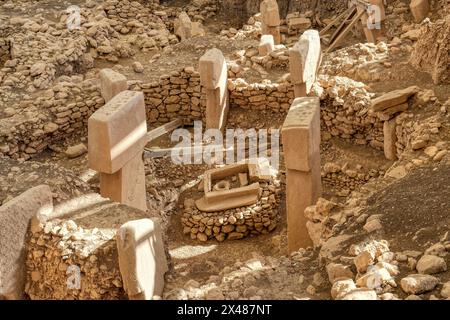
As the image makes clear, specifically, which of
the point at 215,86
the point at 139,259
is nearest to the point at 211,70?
the point at 215,86

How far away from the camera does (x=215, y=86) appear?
11.4 meters

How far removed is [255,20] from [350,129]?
15.6 ft

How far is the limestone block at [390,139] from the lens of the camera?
33.5ft

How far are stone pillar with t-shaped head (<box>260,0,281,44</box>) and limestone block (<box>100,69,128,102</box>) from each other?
3.50 meters

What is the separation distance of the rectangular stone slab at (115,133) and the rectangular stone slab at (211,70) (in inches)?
92.0

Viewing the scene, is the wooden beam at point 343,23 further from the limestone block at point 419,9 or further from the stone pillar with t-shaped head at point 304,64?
the stone pillar with t-shaped head at point 304,64

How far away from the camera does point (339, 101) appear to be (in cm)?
1108

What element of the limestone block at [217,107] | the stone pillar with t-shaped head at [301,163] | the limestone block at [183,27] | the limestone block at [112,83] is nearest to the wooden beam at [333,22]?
the limestone block at [183,27]

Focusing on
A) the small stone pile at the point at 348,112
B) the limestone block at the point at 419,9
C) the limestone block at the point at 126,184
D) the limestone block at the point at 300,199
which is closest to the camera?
the limestone block at the point at 300,199

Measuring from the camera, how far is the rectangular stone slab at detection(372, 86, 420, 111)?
1003 cm

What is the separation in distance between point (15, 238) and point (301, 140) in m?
3.27

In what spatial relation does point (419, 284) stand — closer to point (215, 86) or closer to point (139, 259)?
point (139, 259)

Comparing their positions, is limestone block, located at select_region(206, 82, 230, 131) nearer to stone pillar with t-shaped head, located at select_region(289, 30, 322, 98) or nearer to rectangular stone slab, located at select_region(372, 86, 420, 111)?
stone pillar with t-shaped head, located at select_region(289, 30, 322, 98)
